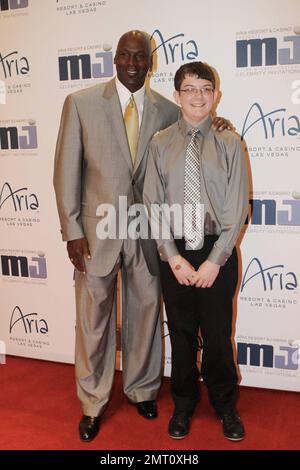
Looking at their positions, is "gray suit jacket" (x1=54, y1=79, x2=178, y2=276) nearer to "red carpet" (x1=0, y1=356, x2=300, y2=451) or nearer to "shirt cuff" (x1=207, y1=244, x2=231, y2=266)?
"shirt cuff" (x1=207, y1=244, x2=231, y2=266)

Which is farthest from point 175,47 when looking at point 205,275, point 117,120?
point 205,275

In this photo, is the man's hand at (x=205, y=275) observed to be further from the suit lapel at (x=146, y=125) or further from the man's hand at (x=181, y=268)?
the suit lapel at (x=146, y=125)

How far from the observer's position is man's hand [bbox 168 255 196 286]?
2.08 meters

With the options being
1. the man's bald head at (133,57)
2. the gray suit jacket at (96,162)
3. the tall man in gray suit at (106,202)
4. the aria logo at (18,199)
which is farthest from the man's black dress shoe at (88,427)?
the man's bald head at (133,57)

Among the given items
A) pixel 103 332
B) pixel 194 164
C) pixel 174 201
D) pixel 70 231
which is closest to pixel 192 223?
pixel 174 201

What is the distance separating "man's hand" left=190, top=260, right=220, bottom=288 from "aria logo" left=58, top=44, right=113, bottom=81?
4.43 feet

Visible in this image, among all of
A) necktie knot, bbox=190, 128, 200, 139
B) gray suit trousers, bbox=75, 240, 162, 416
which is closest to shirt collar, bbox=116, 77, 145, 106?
necktie knot, bbox=190, 128, 200, 139

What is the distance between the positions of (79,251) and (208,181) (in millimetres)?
680

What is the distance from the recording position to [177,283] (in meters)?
2.16

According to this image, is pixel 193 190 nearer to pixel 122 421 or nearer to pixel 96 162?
pixel 96 162

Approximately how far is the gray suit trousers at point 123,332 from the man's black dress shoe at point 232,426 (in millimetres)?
405

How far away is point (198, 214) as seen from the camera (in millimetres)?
2080
